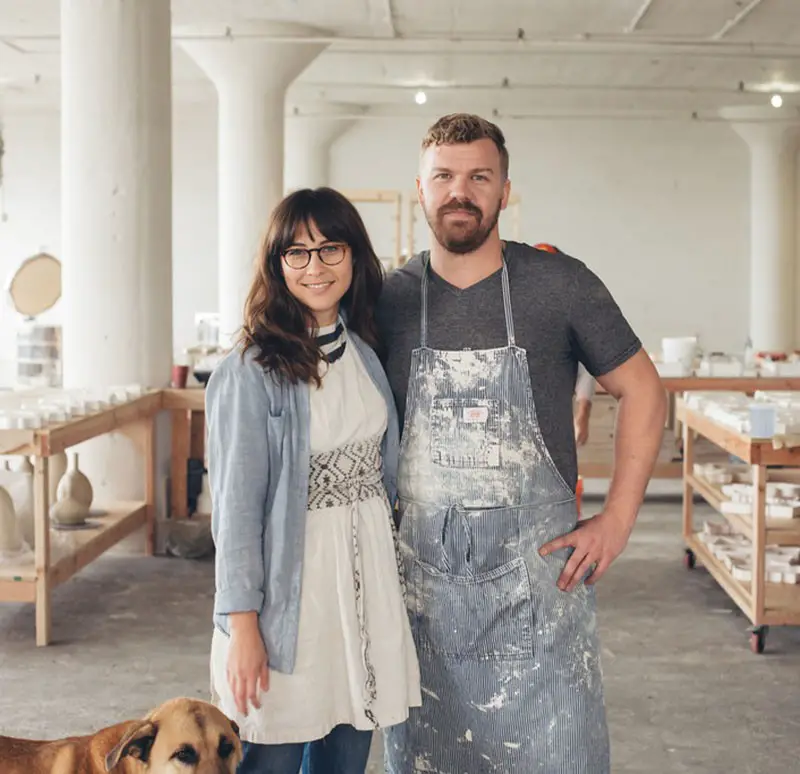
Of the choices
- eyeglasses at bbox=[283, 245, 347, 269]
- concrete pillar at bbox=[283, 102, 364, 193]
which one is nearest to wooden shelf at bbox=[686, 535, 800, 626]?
eyeglasses at bbox=[283, 245, 347, 269]

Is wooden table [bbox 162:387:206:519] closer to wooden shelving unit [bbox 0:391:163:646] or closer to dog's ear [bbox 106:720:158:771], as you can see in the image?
wooden shelving unit [bbox 0:391:163:646]

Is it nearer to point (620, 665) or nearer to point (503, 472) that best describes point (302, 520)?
point (503, 472)

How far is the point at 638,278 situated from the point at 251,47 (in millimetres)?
6734

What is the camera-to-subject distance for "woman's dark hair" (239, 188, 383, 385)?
6.72ft

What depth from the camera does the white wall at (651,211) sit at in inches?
571

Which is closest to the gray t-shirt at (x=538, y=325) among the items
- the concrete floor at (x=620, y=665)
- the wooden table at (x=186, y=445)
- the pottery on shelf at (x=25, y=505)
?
the concrete floor at (x=620, y=665)

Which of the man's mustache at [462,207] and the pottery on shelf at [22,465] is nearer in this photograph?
the man's mustache at [462,207]

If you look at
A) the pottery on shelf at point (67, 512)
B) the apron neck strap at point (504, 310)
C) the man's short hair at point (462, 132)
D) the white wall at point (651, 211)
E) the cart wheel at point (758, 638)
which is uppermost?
the white wall at point (651, 211)

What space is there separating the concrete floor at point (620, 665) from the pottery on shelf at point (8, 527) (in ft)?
1.16

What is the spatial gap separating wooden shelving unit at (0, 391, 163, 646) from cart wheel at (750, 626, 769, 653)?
283 centimetres

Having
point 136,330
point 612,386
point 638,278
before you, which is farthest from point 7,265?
point 612,386

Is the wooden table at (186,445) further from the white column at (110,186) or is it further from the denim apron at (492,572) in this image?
the denim apron at (492,572)

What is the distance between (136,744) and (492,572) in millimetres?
800

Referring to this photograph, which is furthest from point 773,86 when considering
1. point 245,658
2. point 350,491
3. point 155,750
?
point 155,750
